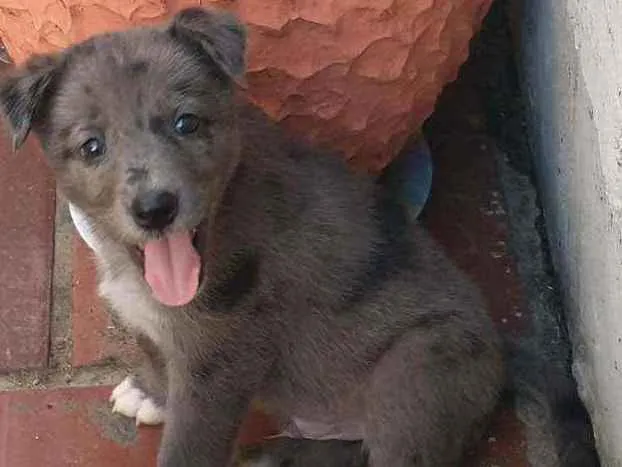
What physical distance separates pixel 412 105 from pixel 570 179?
31 cm

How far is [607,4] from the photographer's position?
6.63 ft

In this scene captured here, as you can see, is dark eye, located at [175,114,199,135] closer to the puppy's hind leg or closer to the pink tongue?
the pink tongue

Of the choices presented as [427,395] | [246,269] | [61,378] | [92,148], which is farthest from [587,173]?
[61,378]

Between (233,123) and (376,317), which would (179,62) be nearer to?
(233,123)

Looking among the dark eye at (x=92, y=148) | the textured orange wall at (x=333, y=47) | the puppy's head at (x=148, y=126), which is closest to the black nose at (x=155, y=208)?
the puppy's head at (x=148, y=126)

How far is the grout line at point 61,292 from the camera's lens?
2592 millimetres

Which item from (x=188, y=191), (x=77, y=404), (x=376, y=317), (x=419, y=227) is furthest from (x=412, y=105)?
(x=77, y=404)

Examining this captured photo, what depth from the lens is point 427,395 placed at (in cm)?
221

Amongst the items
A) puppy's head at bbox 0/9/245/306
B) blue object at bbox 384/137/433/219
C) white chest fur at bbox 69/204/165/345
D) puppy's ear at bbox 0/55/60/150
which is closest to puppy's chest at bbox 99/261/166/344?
white chest fur at bbox 69/204/165/345

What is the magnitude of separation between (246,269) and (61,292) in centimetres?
65

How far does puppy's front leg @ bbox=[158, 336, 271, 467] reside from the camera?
7.18 ft

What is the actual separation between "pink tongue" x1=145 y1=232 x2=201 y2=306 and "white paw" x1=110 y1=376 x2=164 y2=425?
46 cm

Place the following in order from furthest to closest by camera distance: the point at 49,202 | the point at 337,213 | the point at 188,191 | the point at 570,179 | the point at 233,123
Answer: the point at 49,202
the point at 570,179
the point at 337,213
the point at 233,123
the point at 188,191

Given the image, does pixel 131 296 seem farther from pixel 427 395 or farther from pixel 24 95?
pixel 427 395
